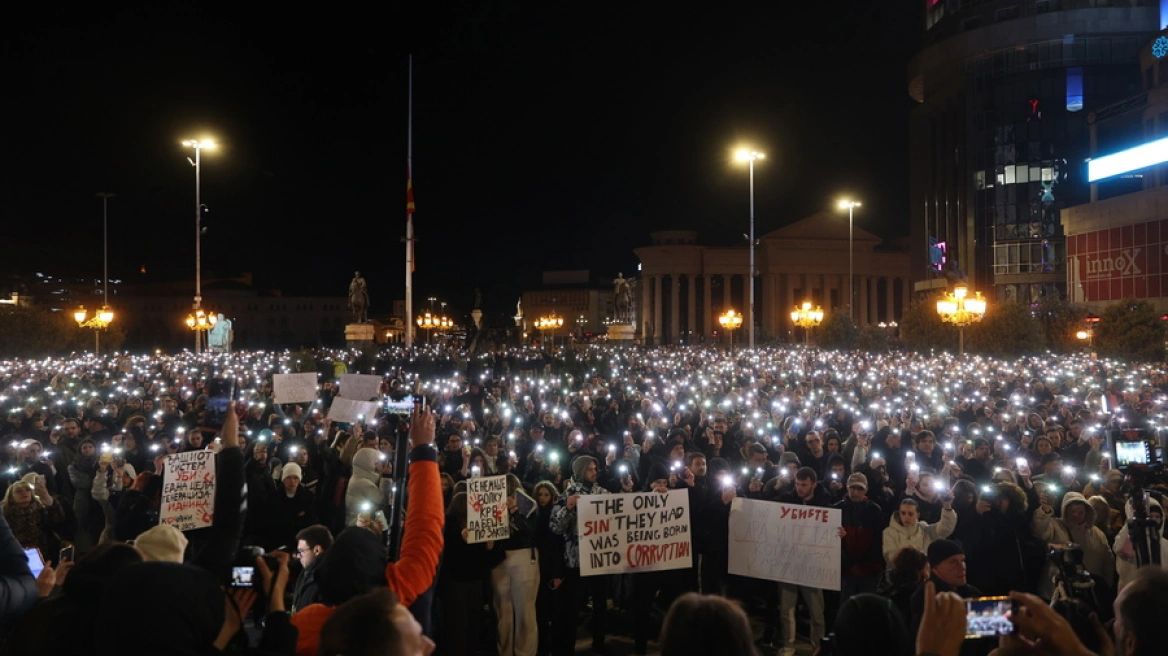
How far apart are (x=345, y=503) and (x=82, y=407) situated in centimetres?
787

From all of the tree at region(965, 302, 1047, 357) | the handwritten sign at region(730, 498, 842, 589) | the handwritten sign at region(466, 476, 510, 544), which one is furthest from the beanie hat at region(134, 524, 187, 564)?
the tree at region(965, 302, 1047, 357)

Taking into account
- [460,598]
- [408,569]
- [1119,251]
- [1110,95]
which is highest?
[1110,95]

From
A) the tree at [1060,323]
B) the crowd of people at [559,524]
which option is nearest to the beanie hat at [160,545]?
the crowd of people at [559,524]

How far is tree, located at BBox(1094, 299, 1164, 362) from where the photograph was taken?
3028 cm

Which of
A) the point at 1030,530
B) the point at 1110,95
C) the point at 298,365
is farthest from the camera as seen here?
the point at 1110,95

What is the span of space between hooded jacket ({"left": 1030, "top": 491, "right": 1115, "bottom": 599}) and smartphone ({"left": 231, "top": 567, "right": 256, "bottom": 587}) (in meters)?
6.09

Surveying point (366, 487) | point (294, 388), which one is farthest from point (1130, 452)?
point (294, 388)

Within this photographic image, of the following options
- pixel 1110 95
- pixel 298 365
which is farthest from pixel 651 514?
pixel 1110 95

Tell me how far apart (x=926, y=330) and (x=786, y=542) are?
39517mm

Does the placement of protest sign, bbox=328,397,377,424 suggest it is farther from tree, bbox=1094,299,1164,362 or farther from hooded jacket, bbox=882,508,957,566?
tree, bbox=1094,299,1164,362

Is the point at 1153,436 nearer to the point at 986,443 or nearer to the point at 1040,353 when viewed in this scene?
the point at 986,443

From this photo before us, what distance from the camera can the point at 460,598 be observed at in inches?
275

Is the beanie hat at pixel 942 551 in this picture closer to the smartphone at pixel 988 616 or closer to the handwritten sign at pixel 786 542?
the handwritten sign at pixel 786 542

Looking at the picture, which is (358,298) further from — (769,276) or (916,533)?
(769,276)
